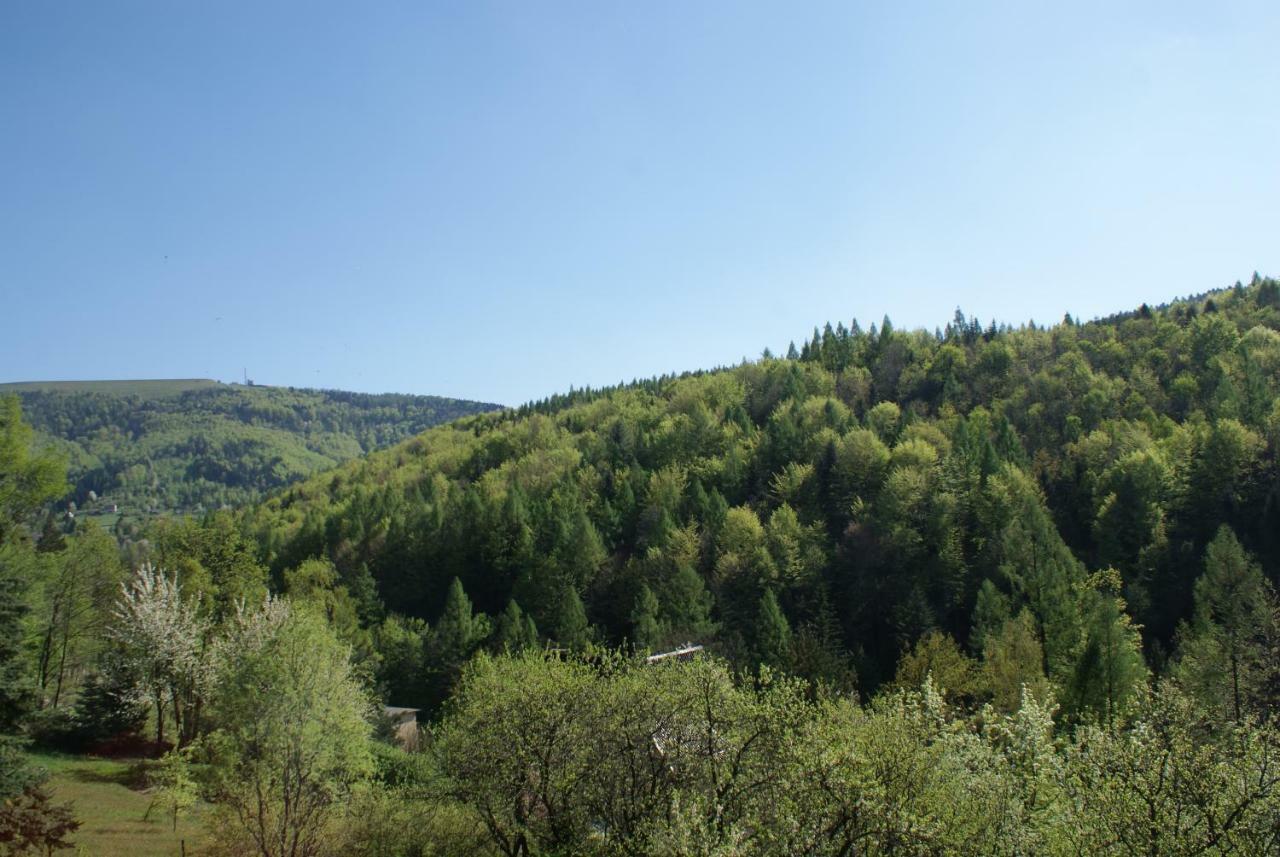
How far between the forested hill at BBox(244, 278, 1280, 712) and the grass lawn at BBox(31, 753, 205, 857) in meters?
28.6

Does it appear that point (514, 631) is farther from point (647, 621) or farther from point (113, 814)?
point (113, 814)

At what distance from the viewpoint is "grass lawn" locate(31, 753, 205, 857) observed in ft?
79.6

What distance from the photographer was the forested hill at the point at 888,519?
57.8m

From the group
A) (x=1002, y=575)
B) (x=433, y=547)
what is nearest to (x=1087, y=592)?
(x=1002, y=575)

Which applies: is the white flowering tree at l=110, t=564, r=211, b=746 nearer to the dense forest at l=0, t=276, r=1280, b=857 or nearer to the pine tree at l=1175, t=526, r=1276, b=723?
A: the dense forest at l=0, t=276, r=1280, b=857

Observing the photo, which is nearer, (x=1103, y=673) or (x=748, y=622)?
(x=1103, y=673)

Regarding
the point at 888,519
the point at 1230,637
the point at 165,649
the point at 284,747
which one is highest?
the point at 888,519

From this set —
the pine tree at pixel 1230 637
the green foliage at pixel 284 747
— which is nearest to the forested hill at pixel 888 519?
the pine tree at pixel 1230 637

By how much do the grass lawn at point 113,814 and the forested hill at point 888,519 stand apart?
28.6 m

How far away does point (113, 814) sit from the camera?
2734cm

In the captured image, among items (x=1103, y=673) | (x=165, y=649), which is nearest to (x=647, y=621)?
(x=1103, y=673)

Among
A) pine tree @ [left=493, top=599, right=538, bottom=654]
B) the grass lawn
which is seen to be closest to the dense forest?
pine tree @ [left=493, top=599, right=538, bottom=654]

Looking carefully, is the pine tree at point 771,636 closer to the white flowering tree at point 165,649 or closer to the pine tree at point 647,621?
the pine tree at point 647,621

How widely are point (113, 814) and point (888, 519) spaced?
59850 millimetres
